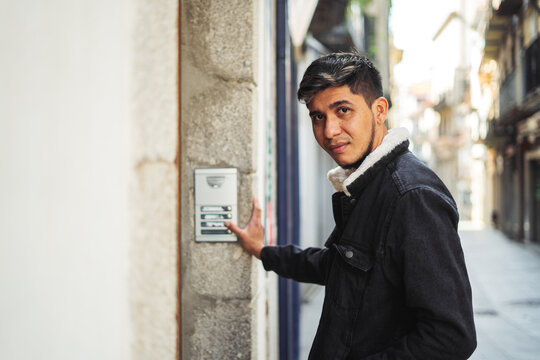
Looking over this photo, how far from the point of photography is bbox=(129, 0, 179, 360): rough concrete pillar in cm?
187

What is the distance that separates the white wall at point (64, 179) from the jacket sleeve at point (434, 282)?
3.32 ft

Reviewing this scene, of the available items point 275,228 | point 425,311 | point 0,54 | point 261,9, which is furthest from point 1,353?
point 275,228

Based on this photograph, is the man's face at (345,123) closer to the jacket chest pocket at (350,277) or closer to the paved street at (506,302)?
the jacket chest pocket at (350,277)

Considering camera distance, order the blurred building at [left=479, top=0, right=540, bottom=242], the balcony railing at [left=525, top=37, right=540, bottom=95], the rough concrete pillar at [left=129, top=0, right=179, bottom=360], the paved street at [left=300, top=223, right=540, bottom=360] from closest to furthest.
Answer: the rough concrete pillar at [left=129, top=0, right=179, bottom=360]
the paved street at [left=300, top=223, right=540, bottom=360]
the balcony railing at [left=525, top=37, right=540, bottom=95]
the blurred building at [left=479, top=0, right=540, bottom=242]

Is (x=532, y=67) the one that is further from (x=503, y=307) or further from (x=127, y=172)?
(x=127, y=172)

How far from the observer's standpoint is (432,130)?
46656 mm

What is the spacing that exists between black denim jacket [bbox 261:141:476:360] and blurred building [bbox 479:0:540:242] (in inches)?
580

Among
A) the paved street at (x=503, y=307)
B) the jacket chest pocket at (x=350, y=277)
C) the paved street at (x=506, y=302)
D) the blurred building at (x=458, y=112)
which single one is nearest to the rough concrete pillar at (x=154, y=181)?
the jacket chest pocket at (x=350, y=277)

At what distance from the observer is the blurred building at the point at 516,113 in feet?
50.0

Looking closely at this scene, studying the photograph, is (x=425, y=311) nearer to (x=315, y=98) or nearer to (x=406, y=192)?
(x=406, y=192)

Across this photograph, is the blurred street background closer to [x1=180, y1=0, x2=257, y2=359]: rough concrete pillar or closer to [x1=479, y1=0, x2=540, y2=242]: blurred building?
[x1=180, y1=0, x2=257, y2=359]: rough concrete pillar

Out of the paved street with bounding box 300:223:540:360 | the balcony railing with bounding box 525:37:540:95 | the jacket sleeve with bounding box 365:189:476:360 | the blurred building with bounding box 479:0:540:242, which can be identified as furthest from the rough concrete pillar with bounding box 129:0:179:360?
the balcony railing with bounding box 525:37:540:95

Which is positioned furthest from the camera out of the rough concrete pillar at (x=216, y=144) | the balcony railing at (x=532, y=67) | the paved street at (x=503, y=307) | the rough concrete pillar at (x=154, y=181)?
the balcony railing at (x=532, y=67)

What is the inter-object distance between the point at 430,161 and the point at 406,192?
49123mm
